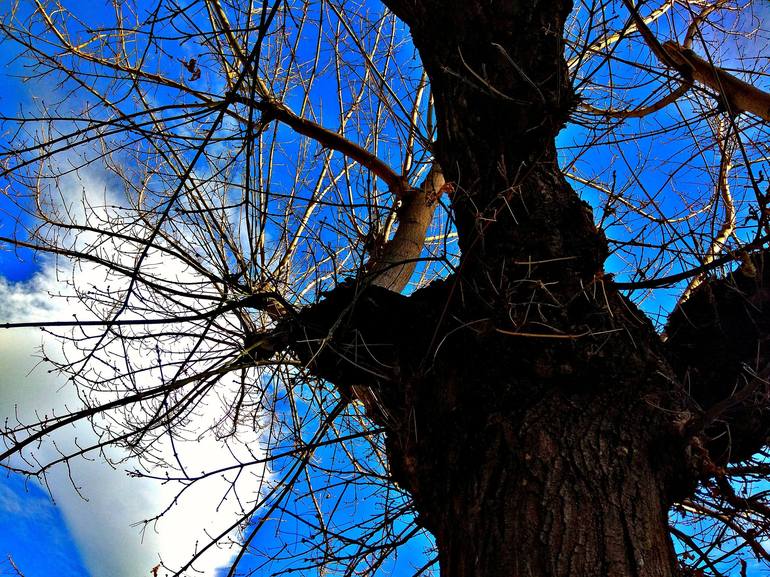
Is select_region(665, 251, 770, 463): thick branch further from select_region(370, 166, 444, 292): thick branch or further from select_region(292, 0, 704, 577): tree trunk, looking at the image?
select_region(370, 166, 444, 292): thick branch

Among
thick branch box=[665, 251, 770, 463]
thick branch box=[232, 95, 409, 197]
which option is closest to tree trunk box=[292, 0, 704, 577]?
thick branch box=[665, 251, 770, 463]

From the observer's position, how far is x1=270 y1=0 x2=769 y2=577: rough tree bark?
5.33ft

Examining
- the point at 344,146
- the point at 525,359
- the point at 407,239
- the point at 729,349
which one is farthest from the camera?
the point at 344,146

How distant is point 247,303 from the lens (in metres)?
2.42

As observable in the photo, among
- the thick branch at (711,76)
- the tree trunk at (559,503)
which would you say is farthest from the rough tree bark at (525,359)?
the thick branch at (711,76)

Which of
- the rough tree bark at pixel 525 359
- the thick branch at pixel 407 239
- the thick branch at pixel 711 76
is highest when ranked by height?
the thick branch at pixel 407 239

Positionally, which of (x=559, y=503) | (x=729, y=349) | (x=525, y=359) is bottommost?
(x=559, y=503)

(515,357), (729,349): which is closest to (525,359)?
(515,357)

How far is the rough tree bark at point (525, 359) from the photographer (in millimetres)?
1626

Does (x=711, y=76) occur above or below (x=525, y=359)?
above

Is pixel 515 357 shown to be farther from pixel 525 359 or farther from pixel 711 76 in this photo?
pixel 711 76

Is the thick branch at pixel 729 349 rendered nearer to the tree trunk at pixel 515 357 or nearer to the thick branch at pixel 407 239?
the tree trunk at pixel 515 357

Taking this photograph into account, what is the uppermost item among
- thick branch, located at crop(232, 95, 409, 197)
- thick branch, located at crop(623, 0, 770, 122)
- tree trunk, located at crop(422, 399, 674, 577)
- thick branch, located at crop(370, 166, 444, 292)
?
thick branch, located at crop(232, 95, 409, 197)

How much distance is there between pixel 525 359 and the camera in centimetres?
191
